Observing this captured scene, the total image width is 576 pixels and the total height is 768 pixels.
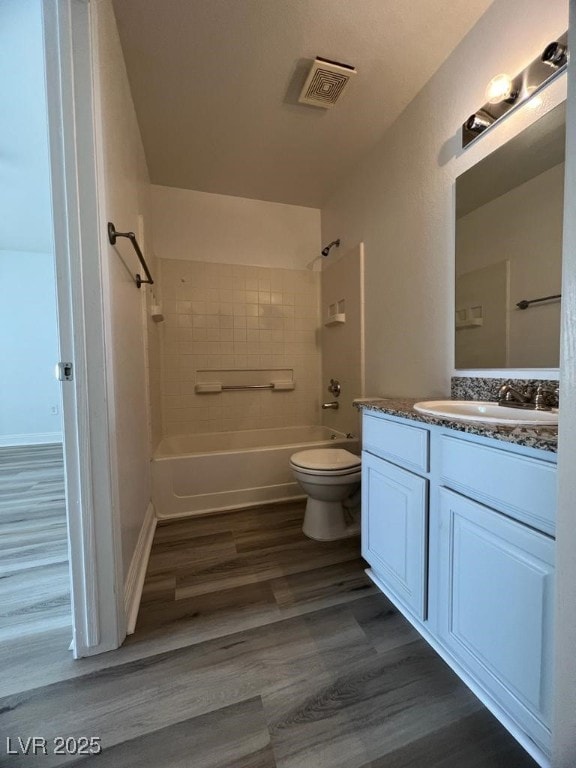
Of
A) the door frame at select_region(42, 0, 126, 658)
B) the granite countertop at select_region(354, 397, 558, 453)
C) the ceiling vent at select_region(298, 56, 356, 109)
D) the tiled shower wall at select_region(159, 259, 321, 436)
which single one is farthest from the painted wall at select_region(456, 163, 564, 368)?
the tiled shower wall at select_region(159, 259, 321, 436)

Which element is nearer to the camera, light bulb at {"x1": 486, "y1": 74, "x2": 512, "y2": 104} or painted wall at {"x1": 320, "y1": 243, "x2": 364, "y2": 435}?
light bulb at {"x1": 486, "y1": 74, "x2": 512, "y2": 104}

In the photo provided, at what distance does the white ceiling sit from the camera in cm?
124

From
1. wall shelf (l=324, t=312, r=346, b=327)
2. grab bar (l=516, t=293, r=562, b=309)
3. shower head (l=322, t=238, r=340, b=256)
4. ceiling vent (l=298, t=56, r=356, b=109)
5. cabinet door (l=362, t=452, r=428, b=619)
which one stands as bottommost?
cabinet door (l=362, t=452, r=428, b=619)

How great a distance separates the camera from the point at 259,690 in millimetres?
907

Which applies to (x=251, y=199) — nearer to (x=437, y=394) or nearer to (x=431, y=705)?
(x=437, y=394)

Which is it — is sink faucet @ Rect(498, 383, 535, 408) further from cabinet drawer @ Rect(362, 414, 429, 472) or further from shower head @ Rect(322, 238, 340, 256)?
shower head @ Rect(322, 238, 340, 256)

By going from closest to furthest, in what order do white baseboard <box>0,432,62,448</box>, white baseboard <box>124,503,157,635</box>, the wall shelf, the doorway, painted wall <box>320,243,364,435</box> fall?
white baseboard <box>124,503,157,635</box> < the doorway < painted wall <box>320,243,364,435</box> < the wall shelf < white baseboard <box>0,432,62,448</box>

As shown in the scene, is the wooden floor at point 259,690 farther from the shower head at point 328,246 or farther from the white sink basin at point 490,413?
the shower head at point 328,246

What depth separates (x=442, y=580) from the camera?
0.96m

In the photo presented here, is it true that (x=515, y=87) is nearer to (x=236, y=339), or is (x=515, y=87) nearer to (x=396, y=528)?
(x=396, y=528)

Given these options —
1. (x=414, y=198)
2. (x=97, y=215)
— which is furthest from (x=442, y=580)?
(x=414, y=198)

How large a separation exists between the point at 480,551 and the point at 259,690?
2.55 ft

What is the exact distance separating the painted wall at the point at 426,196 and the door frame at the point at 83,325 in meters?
1.48

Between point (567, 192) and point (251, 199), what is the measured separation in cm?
271
